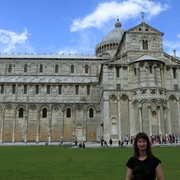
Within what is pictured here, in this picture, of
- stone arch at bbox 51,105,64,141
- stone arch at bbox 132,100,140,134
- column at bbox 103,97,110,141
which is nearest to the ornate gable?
stone arch at bbox 132,100,140,134

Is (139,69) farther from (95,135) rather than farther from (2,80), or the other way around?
(2,80)

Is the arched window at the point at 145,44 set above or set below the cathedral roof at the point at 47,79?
above

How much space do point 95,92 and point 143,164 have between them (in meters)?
40.8

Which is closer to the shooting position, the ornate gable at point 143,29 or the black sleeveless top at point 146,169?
the black sleeveless top at point 146,169

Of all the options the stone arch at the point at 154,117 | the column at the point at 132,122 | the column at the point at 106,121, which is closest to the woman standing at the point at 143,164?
the stone arch at the point at 154,117

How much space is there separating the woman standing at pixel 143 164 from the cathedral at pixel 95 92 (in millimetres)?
29576

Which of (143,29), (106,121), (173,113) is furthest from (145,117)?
(143,29)

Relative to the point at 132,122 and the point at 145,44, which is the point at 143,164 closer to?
the point at 132,122

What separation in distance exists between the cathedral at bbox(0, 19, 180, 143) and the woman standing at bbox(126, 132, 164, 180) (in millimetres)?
29576

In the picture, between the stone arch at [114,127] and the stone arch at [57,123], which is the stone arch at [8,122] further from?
the stone arch at [114,127]

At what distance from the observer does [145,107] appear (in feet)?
108

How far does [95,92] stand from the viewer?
146 ft

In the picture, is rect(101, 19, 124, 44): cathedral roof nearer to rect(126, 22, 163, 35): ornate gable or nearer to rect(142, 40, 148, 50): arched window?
rect(126, 22, 163, 35): ornate gable

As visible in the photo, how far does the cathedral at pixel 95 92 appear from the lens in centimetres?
3372
